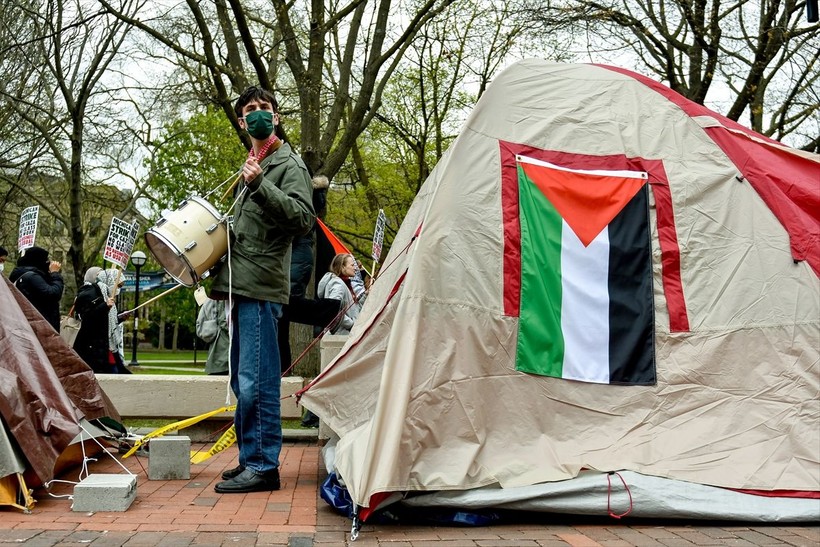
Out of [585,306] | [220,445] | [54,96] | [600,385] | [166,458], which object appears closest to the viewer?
[600,385]

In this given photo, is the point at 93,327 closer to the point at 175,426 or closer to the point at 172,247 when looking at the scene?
the point at 175,426

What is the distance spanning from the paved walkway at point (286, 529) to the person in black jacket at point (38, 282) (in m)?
4.51

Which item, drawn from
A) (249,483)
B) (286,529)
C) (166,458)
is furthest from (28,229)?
(286,529)

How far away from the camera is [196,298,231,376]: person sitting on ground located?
8922 mm

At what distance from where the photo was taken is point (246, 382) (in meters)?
4.95

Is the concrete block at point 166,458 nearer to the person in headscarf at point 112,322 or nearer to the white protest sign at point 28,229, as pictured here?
the person in headscarf at point 112,322

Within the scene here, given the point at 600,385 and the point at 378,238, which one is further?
the point at 378,238

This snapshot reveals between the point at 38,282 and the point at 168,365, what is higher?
the point at 38,282

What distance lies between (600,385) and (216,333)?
5378 millimetres

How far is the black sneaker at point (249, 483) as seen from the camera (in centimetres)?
489

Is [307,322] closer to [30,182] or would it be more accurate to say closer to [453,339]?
[453,339]

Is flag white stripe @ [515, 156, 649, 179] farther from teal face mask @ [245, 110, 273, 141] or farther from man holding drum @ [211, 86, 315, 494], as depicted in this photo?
teal face mask @ [245, 110, 273, 141]

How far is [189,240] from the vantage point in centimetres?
477

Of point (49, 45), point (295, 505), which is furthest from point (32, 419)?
point (49, 45)
